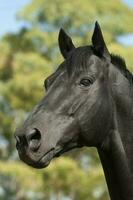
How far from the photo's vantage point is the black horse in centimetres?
332

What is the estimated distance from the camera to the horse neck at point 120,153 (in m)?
3.48

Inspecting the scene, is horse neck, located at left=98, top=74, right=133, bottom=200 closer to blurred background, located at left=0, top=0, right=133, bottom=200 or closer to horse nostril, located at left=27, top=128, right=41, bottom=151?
horse nostril, located at left=27, top=128, right=41, bottom=151

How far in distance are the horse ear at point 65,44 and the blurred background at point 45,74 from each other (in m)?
15.2

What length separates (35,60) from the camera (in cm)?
2077

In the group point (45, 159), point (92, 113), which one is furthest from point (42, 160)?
point (92, 113)

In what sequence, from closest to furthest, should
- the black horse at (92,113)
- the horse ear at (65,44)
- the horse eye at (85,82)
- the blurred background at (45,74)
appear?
the black horse at (92,113) < the horse eye at (85,82) < the horse ear at (65,44) < the blurred background at (45,74)

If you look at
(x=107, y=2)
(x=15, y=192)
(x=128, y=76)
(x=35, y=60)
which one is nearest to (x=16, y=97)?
(x=35, y=60)

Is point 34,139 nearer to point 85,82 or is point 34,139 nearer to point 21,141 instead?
point 21,141

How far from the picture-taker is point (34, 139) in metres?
3.17

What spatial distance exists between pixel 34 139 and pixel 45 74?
17.3 m

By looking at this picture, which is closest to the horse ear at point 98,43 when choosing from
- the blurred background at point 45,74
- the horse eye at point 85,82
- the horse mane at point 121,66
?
the horse mane at point 121,66

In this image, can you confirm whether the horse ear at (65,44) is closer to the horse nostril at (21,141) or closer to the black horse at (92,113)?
the black horse at (92,113)

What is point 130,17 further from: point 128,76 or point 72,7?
point 128,76

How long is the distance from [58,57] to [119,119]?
17643mm
